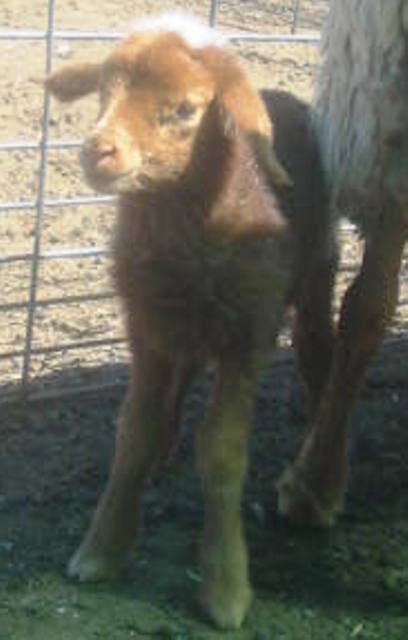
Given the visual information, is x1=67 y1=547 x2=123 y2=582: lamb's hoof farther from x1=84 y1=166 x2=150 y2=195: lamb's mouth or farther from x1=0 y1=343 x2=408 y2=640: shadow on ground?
x1=84 y1=166 x2=150 y2=195: lamb's mouth

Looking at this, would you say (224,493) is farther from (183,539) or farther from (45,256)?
(45,256)

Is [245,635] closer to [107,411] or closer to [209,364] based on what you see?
[209,364]

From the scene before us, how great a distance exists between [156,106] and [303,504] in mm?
1278

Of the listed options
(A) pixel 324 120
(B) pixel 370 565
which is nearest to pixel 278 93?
(A) pixel 324 120

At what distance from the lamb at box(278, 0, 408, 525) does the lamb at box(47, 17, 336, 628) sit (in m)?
0.10

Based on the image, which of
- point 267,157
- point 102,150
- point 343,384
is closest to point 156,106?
point 102,150

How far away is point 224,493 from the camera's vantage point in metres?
3.35

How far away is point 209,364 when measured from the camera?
3.44 m

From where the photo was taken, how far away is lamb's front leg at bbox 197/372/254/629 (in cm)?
334

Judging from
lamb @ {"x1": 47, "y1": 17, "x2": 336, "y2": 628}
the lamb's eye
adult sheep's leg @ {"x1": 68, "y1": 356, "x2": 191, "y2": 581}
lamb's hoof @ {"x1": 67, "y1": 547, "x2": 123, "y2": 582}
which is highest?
the lamb's eye

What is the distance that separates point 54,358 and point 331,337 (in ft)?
3.48

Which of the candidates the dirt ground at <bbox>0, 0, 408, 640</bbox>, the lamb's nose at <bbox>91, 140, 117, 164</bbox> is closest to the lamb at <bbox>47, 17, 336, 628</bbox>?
the lamb's nose at <bbox>91, 140, 117, 164</bbox>

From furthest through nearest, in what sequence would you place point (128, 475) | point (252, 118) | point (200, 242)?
1. point (128, 475)
2. point (200, 242)
3. point (252, 118)

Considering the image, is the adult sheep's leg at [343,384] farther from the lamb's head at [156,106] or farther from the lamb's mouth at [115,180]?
the lamb's mouth at [115,180]
